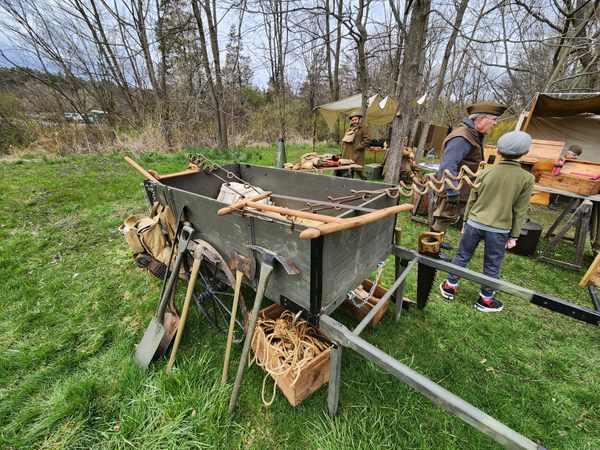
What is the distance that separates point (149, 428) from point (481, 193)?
3.35 metres

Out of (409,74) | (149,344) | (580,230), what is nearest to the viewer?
(149,344)

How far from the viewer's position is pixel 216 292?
219 cm

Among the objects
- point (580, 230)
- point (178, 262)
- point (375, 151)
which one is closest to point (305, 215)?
point (178, 262)


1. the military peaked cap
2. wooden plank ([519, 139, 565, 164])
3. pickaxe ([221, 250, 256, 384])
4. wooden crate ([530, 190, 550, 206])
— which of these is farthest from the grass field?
wooden crate ([530, 190, 550, 206])

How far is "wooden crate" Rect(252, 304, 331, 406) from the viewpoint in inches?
64.5

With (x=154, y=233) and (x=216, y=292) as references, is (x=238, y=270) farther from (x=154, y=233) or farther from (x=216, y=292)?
(x=154, y=233)

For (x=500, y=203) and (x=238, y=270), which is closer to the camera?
(x=238, y=270)

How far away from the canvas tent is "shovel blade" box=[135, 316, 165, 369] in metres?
8.15

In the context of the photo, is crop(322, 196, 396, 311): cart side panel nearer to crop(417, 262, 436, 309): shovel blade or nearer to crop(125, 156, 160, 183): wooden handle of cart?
crop(417, 262, 436, 309): shovel blade

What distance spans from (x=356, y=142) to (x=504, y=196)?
16.6 ft

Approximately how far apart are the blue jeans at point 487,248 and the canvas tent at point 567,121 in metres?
5.33

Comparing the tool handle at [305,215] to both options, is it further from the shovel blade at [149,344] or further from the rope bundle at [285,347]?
the shovel blade at [149,344]

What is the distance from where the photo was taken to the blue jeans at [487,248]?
2465 mm

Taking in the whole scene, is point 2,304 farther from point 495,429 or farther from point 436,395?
point 495,429
